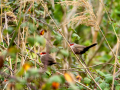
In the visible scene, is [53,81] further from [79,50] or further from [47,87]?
[79,50]

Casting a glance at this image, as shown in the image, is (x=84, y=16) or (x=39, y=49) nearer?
(x=84, y=16)

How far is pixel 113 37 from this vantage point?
602 centimetres

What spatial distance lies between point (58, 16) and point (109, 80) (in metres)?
5.02

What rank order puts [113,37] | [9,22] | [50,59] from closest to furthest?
[50,59] < [9,22] < [113,37]

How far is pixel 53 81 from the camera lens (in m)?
0.77

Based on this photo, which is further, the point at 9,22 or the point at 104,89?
the point at 9,22

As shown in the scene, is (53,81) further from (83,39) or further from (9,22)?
(83,39)

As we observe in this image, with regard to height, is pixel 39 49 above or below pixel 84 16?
below

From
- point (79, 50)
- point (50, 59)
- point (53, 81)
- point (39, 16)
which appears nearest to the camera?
point (53, 81)

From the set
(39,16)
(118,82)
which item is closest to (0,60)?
(118,82)

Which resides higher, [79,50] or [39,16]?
[39,16]

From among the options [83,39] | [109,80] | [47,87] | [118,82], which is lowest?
[83,39]

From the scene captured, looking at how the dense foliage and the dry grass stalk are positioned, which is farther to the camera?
the dry grass stalk

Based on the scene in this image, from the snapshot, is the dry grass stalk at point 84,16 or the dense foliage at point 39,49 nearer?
the dense foliage at point 39,49
